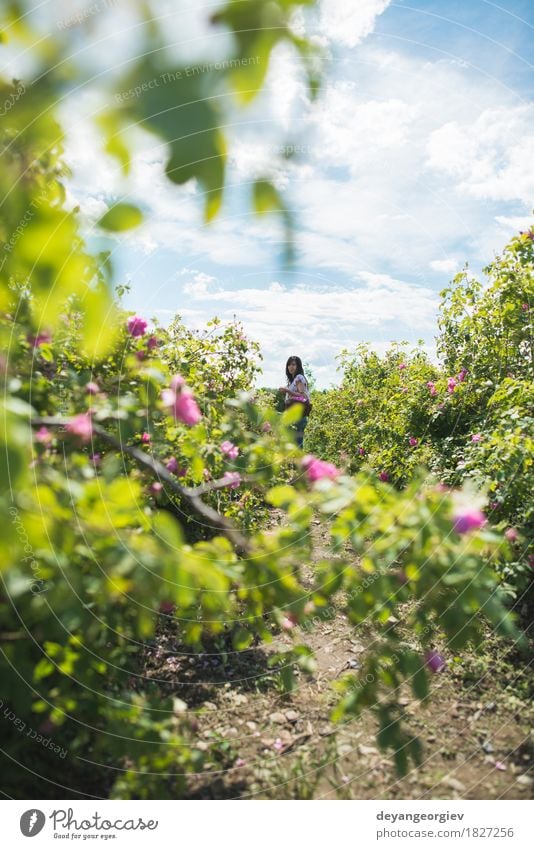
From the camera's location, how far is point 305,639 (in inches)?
135

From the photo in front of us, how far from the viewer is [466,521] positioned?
1.57 m

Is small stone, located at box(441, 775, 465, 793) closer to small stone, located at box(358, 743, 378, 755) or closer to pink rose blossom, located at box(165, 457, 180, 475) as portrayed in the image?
small stone, located at box(358, 743, 378, 755)

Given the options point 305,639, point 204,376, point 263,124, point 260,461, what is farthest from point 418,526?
point 204,376

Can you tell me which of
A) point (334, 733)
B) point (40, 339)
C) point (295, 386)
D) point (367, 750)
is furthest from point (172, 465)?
point (295, 386)

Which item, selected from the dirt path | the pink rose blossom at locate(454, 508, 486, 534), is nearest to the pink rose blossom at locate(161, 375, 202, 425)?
the pink rose blossom at locate(454, 508, 486, 534)

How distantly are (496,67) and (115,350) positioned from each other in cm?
217

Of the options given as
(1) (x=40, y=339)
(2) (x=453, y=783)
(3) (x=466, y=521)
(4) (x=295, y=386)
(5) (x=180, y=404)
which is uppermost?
(4) (x=295, y=386)

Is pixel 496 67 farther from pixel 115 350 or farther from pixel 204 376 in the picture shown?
pixel 204 376

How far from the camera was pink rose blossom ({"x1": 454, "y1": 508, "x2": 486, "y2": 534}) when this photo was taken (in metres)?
1.55

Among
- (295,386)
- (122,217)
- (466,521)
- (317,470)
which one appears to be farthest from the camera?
(295,386)

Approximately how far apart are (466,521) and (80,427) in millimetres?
1252

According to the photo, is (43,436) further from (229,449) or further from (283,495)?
(229,449)

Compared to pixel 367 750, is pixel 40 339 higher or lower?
higher

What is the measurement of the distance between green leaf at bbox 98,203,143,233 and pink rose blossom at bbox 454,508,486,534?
125cm
